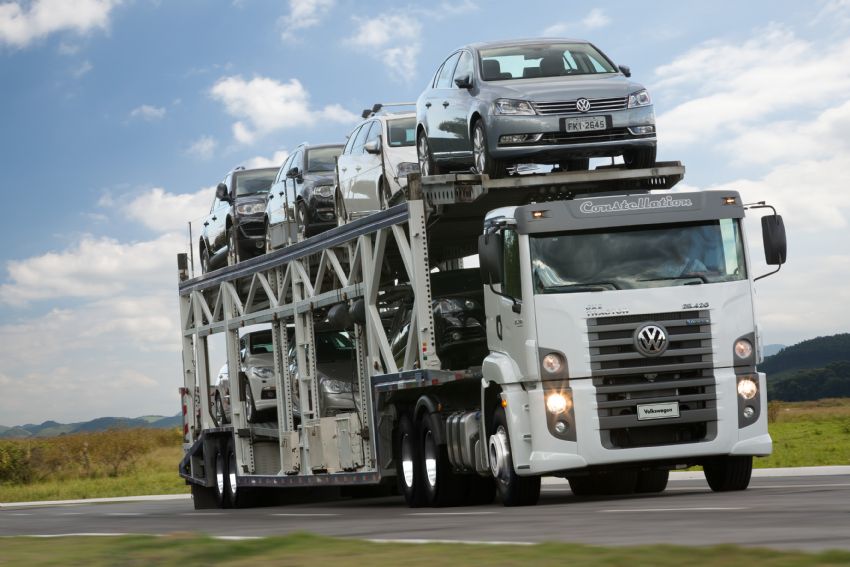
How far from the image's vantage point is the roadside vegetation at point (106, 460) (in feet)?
115

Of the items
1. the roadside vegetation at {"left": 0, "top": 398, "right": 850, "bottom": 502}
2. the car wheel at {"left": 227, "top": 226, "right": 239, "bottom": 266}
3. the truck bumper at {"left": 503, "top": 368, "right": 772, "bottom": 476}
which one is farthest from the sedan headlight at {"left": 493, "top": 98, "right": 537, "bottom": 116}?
the roadside vegetation at {"left": 0, "top": 398, "right": 850, "bottom": 502}

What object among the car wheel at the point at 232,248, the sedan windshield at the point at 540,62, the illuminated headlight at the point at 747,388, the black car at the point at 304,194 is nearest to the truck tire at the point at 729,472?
the illuminated headlight at the point at 747,388

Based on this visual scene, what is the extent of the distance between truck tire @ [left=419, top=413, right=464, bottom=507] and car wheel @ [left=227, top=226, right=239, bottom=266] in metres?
7.51

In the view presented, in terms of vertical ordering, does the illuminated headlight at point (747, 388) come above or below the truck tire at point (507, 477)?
above

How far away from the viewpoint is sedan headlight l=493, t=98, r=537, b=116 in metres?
13.9

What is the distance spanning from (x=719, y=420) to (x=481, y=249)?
2.60 m

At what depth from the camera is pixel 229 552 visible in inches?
336

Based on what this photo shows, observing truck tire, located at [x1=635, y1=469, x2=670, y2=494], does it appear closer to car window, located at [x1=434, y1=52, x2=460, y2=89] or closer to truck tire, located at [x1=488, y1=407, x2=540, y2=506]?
truck tire, located at [x1=488, y1=407, x2=540, y2=506]

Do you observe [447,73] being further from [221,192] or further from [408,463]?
[221,192]

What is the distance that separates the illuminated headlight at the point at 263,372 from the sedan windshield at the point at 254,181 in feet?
11.4

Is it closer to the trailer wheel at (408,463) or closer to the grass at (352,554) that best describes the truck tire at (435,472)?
the trailer wheel at (408,463)

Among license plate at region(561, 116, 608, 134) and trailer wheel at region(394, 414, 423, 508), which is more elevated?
license plate at region(561, 116, 608, 134)

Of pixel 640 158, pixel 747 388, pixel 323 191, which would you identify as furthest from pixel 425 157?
pixel 747 388

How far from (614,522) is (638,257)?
12.4 ft
